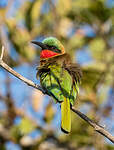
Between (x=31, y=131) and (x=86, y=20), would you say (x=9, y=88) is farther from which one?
(x=86, y=20)

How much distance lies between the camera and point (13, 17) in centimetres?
509

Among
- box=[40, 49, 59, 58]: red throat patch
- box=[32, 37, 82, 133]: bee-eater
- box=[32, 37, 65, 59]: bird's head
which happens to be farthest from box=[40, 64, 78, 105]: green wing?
box=[32, 37, 65, 59]: bird's head

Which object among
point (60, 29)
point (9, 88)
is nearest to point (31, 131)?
point (9, 88)

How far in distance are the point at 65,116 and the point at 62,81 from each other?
33cm

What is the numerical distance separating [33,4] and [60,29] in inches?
17.1

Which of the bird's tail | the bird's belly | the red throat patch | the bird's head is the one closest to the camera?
the bird's tail

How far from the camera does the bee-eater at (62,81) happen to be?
Result: 2961mm

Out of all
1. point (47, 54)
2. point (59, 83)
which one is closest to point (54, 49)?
point (47, 54)

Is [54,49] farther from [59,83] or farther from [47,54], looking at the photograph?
[59,83]

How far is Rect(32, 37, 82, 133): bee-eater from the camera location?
2961mm

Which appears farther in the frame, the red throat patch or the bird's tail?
the red throat patch

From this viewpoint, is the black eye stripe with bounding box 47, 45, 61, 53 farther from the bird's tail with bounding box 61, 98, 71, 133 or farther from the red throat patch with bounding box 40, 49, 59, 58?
the bird's tail with bounding box 61, 98, 71, 133

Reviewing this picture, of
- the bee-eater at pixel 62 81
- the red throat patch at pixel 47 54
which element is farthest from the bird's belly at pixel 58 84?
the red throat patch at pixel 47 54

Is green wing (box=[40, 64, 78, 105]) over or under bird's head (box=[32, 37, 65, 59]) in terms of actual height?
under
